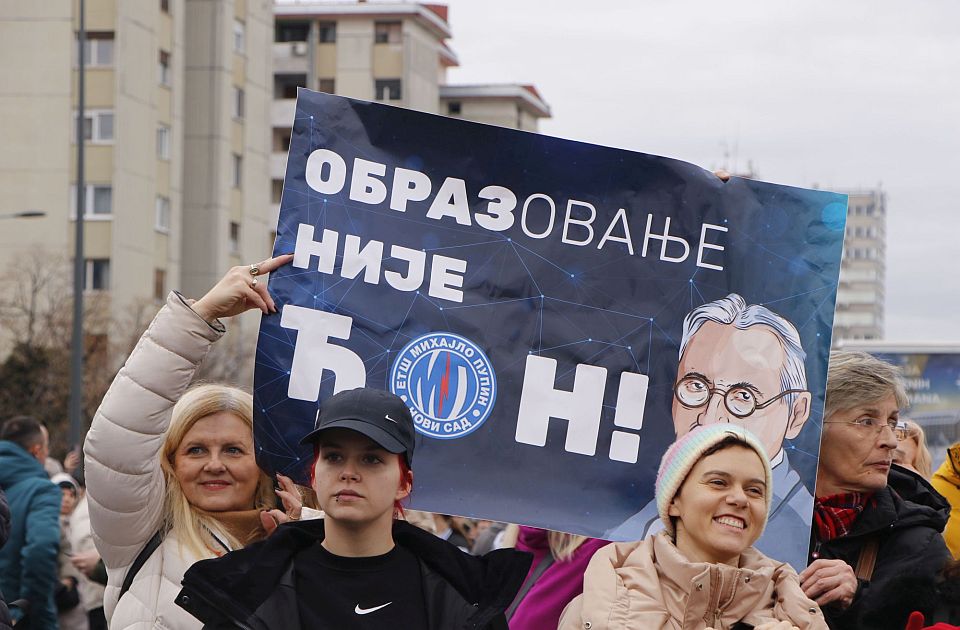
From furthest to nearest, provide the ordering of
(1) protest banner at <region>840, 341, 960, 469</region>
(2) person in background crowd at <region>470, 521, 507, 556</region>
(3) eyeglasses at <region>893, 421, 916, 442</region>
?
1. (1) protest banner at <region>840, 341, 960, 469</region>
2. (2) person in background crowd at <region>470, 521, 507, 556</region>
3. (3) eyeglasses at <region>893, 421, 916, 442</region>

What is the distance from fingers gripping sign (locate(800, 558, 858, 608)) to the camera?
4680mm

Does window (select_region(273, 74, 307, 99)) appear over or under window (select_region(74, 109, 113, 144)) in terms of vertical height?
over

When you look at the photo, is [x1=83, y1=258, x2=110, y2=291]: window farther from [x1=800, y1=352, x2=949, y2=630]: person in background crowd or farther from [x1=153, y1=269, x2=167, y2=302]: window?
[x1=800, y1=352, x2=949, y2=630]: person in background crowd

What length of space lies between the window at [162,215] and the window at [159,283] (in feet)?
4.27

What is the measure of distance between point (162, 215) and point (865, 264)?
13323cm

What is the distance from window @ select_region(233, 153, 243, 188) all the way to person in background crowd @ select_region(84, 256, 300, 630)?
162ft

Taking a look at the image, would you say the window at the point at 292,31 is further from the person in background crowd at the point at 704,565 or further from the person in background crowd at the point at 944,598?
the person in background crowd at the point at 704,565

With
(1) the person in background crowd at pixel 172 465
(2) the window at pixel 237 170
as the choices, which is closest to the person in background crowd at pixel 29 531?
(1) the person in background crowd at pixel 172 465

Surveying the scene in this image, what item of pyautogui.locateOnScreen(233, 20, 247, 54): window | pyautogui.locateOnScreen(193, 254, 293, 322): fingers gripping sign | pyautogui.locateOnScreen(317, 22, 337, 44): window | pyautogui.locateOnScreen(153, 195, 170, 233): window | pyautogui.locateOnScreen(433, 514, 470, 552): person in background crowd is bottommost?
pyautogui.locateOnScreen(433, 514, 470, 552): person in background crowd

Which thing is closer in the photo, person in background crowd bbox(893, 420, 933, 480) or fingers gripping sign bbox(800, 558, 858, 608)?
fingers gripping sign bbox(800, 558, 858, 608)

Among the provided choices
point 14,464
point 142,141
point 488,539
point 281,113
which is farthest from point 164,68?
point 14,464

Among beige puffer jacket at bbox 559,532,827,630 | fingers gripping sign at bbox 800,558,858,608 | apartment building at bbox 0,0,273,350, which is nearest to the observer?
beige puffer jacket at bbox 559,532,827,630

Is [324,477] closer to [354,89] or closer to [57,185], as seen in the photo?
[57,185]

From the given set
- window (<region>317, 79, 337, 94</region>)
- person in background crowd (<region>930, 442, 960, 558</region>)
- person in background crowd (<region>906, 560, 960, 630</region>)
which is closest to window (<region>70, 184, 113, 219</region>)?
window (<region>317, 79, 337, 94</region>)
